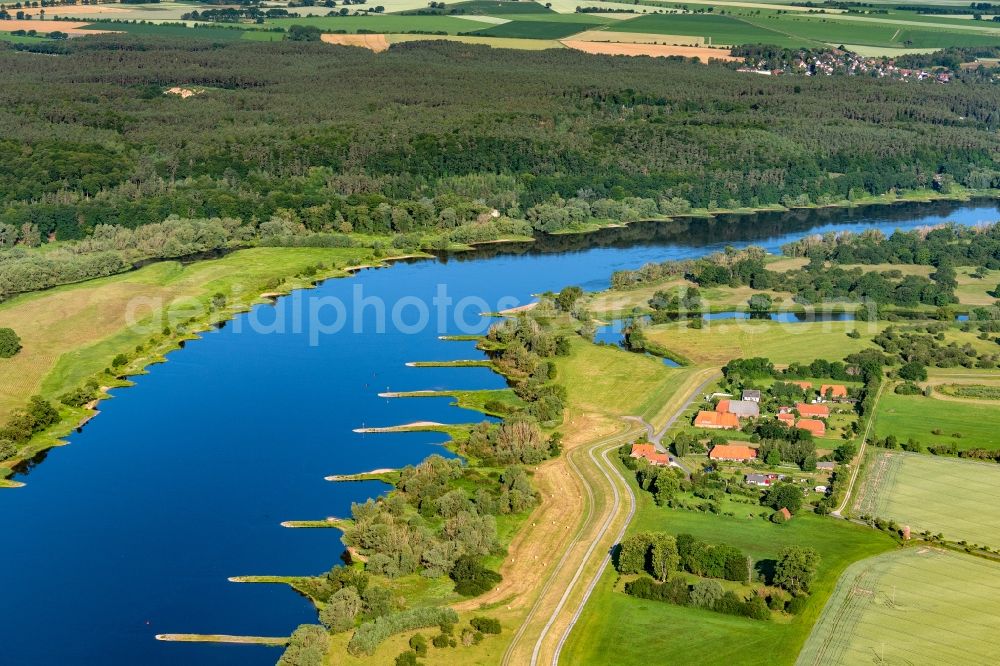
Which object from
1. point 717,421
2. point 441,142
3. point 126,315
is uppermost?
point 441,142

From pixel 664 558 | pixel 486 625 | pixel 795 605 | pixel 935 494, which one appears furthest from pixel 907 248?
pixel 486 625

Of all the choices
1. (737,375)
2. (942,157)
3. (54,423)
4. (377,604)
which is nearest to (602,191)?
(942,157)

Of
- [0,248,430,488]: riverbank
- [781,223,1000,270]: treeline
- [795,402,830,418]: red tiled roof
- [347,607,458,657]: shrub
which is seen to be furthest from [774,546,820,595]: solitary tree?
[781,223,1000,270]: treeline

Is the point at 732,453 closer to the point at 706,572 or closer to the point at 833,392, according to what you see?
the point at 833,392

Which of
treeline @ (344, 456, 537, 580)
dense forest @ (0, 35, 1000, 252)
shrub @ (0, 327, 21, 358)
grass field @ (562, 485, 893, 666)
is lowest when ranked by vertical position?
grass field @ (562, 485, 893, 666)

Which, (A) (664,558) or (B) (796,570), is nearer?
(B) (796,570)

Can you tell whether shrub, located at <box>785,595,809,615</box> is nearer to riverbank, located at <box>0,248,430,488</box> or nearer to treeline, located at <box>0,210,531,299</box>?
riverbank, located at <box>0,248,430,488</box>

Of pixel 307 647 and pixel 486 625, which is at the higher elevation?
pixel 307 647
